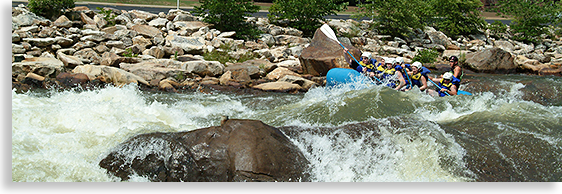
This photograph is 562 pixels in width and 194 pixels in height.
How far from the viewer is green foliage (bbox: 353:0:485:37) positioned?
47.9 ft

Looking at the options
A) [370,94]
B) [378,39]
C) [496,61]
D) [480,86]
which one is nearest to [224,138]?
[370,94]

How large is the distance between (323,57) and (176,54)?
363 centimetres

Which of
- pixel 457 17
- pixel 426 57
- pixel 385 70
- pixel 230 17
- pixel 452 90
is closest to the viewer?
pixel 452 90

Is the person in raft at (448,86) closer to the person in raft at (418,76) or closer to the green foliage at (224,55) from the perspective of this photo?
the person in raft at (418,76)

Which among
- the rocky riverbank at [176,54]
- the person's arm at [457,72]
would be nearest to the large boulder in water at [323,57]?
the rocky riverbank at [176,54]

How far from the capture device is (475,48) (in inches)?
584

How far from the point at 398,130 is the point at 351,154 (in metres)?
0.77

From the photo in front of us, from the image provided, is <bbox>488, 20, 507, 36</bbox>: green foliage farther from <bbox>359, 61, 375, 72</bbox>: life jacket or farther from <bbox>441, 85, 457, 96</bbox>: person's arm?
<bbox>441, 85, 457, 96</bbox>: person's arm

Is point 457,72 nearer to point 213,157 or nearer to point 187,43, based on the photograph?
point 213,157

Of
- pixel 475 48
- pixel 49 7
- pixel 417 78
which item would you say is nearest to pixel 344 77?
pixel 417 78

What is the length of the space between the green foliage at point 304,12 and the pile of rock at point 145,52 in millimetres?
1025

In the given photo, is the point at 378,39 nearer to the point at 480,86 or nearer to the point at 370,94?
the point at 480,86

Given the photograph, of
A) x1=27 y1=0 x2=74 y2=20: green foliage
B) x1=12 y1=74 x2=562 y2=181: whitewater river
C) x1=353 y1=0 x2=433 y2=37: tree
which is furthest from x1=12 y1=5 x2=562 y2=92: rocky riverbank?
x1=12 y1=74 x2=562 y2=181: whitewater river

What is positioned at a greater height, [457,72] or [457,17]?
[457,17]
